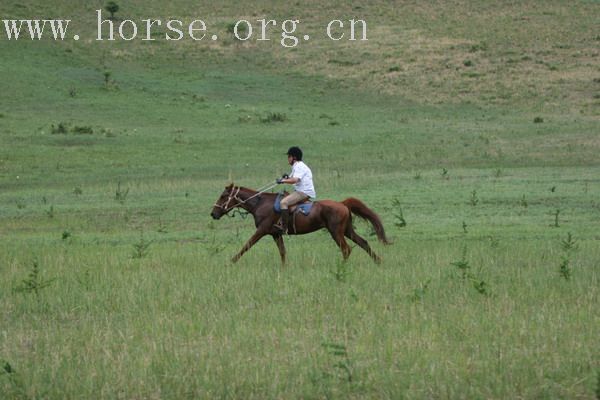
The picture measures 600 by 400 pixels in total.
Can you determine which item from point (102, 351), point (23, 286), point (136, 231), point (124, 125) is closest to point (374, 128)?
point (124, 125)

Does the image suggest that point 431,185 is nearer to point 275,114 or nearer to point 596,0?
point 275,114

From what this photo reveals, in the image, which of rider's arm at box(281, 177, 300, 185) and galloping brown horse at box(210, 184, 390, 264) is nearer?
rider's arm at box(281, 177, 300, 185)

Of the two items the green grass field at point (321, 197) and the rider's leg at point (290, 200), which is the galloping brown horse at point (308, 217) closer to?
the rider's leg at point (290, 200)

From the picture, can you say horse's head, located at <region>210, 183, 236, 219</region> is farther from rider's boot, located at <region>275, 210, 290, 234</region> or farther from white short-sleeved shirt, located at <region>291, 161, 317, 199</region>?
white short-sleeved shirt, located at <region>291, 161, 317, 199</region>

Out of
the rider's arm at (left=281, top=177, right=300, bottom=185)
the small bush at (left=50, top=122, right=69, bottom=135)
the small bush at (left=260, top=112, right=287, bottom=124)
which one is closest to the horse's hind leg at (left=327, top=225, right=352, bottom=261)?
the rider's arm at (left=281, top=177, right=300, bottom=185)

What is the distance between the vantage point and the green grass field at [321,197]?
9.66m

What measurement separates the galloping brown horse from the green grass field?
401 millimetres

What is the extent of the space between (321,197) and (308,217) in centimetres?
1122

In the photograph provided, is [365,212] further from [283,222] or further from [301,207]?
[283,222]

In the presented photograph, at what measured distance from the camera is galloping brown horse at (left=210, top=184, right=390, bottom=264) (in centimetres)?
1695

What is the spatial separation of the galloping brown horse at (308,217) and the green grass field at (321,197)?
1.32ft

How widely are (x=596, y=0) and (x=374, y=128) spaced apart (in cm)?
3878

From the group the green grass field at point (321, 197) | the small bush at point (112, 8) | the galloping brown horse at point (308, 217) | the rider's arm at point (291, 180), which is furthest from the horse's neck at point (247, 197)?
the small bush at point (112, 8)

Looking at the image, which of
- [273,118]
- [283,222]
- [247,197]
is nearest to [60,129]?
[273,118]
